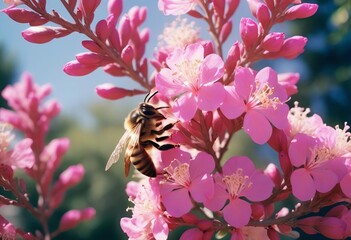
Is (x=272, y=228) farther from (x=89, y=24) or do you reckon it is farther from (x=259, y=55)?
(x=89, y=24)

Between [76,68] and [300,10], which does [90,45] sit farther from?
[300,10]

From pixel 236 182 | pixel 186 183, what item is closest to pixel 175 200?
pixel 186 183

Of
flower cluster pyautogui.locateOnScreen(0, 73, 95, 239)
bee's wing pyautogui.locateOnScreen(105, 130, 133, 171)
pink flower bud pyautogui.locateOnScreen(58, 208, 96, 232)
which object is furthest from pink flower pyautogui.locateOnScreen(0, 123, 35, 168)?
pink flower bud pyautogui.locateOnScreen(58, 208, 96, 232)

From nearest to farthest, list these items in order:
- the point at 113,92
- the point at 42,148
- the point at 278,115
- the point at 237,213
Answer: the point at 237,213
the point at 278,115
the point at 113,92
the point at 42,148

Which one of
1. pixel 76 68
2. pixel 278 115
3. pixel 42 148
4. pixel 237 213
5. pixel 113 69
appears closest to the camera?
pixel 237 213

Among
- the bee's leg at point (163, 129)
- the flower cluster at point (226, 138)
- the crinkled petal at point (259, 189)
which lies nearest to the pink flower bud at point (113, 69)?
the flower cluster at point (226, 138)

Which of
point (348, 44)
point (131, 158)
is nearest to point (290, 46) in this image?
point (131, 158)

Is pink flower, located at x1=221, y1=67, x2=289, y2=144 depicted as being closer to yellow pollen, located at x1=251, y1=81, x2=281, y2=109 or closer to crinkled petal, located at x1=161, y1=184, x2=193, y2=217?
yellow pollen, located at x1=251, y1=81, x2=281, y2=109
